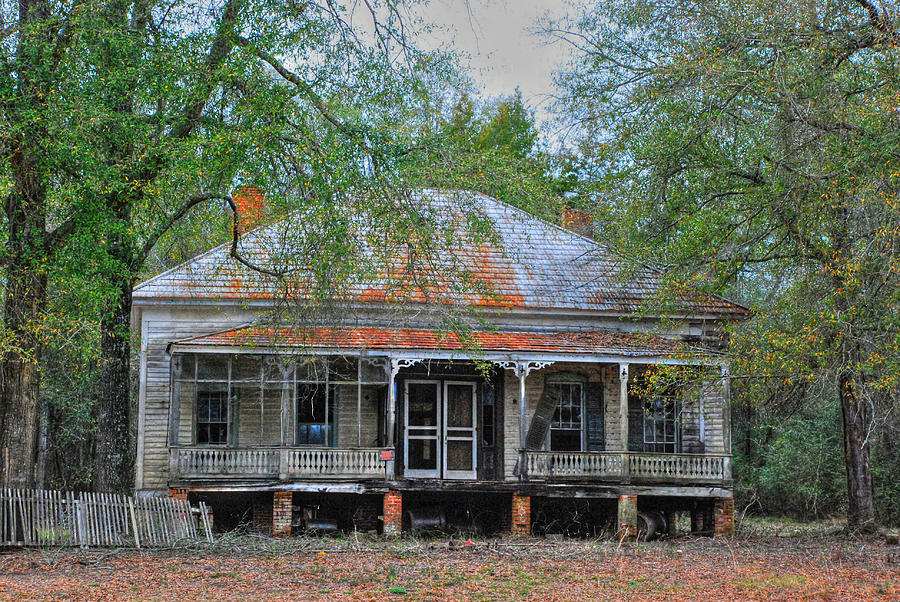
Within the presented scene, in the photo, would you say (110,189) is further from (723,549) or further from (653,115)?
(723,549)

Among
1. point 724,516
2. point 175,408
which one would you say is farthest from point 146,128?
point 724,516

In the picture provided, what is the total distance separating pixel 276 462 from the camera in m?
19.3

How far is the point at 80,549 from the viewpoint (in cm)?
1430

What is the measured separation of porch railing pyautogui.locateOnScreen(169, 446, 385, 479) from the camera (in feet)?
62.0

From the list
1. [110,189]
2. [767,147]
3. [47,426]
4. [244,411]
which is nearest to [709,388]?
[767,147]

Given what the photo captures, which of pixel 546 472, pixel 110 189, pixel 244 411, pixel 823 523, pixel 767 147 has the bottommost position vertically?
pixel 823 523

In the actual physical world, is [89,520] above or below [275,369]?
below

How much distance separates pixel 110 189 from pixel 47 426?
1864 cm

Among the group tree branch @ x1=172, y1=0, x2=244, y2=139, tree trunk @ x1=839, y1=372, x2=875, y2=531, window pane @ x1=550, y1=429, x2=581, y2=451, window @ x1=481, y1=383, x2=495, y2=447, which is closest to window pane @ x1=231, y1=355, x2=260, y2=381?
window @ x1=481, y1=383, x2=495, y2=447

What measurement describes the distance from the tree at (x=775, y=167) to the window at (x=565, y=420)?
12.1 ft

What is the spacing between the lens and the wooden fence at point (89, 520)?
14109mm

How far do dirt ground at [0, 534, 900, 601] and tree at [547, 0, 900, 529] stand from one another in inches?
106

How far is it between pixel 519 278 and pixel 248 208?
23.7 feet

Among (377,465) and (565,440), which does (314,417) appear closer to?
(377,465)
